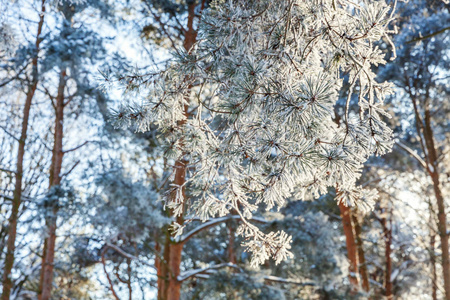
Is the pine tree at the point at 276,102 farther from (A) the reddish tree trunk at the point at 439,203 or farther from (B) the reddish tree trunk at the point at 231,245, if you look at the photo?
A: (B) the reddish tree trunk at the point at 231,245

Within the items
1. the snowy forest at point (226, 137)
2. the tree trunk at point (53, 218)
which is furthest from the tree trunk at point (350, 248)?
the tree trunk at point (53, 218)

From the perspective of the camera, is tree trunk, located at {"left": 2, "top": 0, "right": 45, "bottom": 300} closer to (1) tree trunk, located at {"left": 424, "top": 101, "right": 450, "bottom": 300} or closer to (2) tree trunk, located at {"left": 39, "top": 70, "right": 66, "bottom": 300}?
(2) tree trunk, located at {"left": 39, "top": 70, "right": 66, "bottom": 300}

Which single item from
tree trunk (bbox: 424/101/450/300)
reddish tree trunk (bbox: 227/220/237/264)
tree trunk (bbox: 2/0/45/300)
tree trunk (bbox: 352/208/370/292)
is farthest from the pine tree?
reddish tree trunk (bbox: 227/220/237/264)

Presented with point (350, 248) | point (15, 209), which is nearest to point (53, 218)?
point (15, 209)

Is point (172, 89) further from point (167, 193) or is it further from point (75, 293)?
point (75, 293)

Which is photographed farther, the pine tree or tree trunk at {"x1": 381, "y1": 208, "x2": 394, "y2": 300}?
tree trunk at {"x1": 381, "y1": 208, "x2": 394, "y2": 300}

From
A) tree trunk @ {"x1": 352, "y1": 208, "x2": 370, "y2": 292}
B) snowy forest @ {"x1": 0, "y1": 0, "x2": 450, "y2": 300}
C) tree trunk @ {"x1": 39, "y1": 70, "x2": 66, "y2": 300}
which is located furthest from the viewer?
tree trunk @ {"x1": 352, "y1": 208, "x2": 370, "y2": 292}

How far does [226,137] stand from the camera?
2.23 metres

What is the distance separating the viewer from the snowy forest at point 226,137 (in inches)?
80.7

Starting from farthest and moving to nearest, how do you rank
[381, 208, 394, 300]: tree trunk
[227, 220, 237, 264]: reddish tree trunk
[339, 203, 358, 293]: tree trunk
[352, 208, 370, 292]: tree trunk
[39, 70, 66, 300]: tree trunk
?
[381, 208, 394, 300]: tree trunk → [227, 220, 237, 264]: reddish tree trunk → [352, 208, 370, 292]: tree trunk → [339, 203, 358, 293]: tree trunk → [39, 70, 66, 300]: tree trunk

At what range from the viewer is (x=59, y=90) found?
7680 mm

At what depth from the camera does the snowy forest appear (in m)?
2.05

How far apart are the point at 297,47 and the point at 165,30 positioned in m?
5.55

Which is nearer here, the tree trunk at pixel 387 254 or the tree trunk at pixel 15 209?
the tree trunk at pixel 15 209
